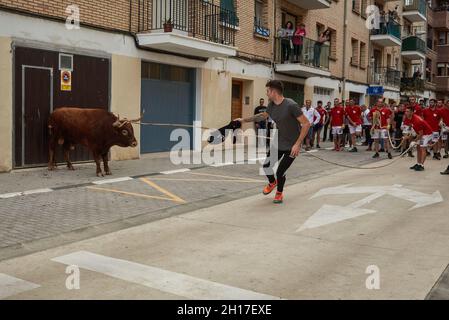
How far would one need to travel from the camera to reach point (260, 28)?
762 inches

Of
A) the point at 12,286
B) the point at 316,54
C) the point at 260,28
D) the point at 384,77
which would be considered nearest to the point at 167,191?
the point at 12,286

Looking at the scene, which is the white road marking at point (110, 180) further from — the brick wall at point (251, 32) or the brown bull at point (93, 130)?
the brick wall at point (251, 32)

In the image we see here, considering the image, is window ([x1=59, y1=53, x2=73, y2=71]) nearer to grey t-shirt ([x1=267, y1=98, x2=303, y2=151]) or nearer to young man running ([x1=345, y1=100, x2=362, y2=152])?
grey t-shirt ([x1=267, y1=98, x2=303, y2=151])

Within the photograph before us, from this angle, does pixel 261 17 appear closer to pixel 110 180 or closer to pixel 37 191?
pixel 110 180

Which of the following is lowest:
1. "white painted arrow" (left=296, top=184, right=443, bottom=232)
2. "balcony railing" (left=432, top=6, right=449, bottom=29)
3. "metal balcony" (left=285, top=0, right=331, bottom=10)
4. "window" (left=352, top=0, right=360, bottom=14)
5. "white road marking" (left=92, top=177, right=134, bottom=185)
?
"white painted arrow" (left=296, top=184, right=443, bottom=232)

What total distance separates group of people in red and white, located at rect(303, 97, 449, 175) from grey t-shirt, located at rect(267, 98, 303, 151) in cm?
584

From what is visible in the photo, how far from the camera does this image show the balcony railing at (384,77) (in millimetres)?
31250

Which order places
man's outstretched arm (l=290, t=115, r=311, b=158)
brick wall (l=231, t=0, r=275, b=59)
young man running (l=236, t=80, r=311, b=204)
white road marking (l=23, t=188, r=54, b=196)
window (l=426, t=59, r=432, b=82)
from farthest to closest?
window (l=426, t=59, r=432, b=82), brick wall (l=231, t=0, r=275, b=59), white road marking (l=23, t=188, r=54, b=196), young man running (l=236, t=80, r=311, b=204), man's outstretched arm (l=290, t=115, r=311, b=158)

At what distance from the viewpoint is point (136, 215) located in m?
7.42

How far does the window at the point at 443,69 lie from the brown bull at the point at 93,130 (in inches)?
1684

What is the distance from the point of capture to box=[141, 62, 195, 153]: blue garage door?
14.7m

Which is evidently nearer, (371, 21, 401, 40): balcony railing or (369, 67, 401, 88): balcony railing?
(371, 21, 401, 40): balcony railing

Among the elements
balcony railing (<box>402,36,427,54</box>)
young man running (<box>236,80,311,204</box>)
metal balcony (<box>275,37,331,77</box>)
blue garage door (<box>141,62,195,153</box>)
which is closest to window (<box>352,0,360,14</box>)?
metal balcony (<box>275,37,331,77</box>)

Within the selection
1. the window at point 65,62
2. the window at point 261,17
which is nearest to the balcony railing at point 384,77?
the window at point 261,17
